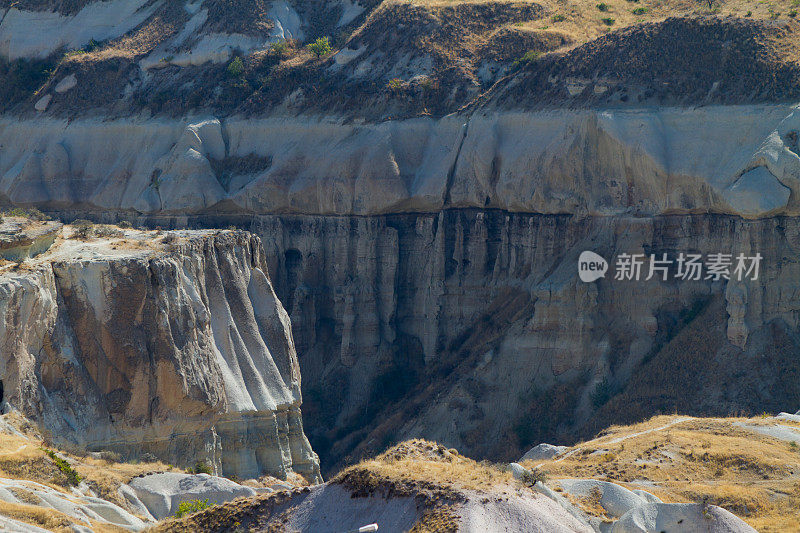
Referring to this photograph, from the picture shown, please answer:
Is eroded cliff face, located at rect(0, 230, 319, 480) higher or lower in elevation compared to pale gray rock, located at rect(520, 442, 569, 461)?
higher

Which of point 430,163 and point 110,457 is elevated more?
point 430,163

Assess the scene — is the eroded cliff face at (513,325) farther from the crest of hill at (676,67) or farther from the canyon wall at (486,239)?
the crest of hill at (676,67)

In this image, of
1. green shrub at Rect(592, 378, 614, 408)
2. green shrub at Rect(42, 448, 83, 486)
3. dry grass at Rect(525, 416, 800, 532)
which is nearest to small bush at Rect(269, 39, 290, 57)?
green shrub at Rect(592, 378, 614, 408)

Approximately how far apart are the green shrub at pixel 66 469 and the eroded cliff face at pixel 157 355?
274 cm

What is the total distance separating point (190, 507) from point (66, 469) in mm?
2980

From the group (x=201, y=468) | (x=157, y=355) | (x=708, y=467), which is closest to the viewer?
(x=708, y=467)

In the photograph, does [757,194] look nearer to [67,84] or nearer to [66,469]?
[66,469]

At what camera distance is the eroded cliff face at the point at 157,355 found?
31.3 m

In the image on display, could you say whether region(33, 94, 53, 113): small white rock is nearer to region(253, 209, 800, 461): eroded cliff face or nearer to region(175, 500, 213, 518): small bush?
region(253, 209, 800, 461): eroded cliff face

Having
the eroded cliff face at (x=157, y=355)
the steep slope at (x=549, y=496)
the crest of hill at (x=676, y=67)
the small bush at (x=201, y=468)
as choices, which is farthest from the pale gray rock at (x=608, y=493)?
the crest of hill at (x=676, y=67)

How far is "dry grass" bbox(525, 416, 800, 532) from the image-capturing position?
27.7 metres

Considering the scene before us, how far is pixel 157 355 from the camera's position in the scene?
111ft

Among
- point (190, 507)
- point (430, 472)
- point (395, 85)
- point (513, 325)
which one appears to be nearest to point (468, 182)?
point (513, 325)

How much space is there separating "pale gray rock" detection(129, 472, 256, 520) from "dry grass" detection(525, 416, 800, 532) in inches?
302
